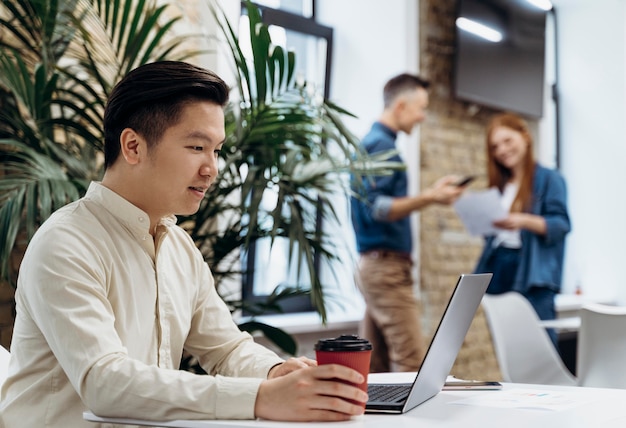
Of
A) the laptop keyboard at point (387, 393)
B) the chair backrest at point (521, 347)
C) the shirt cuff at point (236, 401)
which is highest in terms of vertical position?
the shirt cuff at point (236, 401)

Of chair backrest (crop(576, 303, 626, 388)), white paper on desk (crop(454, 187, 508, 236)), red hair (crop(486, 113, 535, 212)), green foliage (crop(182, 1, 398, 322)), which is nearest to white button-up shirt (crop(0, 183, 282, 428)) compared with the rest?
green foliage (crop(182, 1, 398, 322))

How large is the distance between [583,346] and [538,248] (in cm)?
208

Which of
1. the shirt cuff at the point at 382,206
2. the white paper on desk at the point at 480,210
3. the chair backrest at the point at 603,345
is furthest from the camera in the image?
the white paper on desk at the point at 480,210

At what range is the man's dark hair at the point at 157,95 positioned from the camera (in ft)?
5.42

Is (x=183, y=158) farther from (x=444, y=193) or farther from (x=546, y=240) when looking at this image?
(x=546, y=240)

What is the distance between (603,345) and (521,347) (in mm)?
699

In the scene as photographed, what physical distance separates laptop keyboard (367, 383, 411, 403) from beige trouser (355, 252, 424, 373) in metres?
2.83

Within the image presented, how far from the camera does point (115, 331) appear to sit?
1.48 m

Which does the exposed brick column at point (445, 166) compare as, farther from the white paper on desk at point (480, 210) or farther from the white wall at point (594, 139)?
the white wall at point (594, 139)

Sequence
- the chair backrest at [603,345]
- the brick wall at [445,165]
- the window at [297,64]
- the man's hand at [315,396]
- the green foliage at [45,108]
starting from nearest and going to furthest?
1. the man's hand at [315,396]
2. the green foliage at [45,108]
3. the chair backrest at [603,345]
4. the window at [297,64]
5. the brick wall at [445,165]

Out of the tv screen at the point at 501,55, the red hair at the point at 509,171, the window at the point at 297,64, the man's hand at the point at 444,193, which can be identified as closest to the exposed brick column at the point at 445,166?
the tv screen at the point at 501,55

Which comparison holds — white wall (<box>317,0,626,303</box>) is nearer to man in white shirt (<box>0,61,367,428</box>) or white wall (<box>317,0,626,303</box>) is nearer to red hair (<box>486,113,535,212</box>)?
red hair (<box>486,113,535,212</box>)

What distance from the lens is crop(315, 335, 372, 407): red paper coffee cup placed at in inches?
52.4

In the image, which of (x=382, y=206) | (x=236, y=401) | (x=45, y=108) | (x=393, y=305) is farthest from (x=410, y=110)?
(x=236, y=401)
